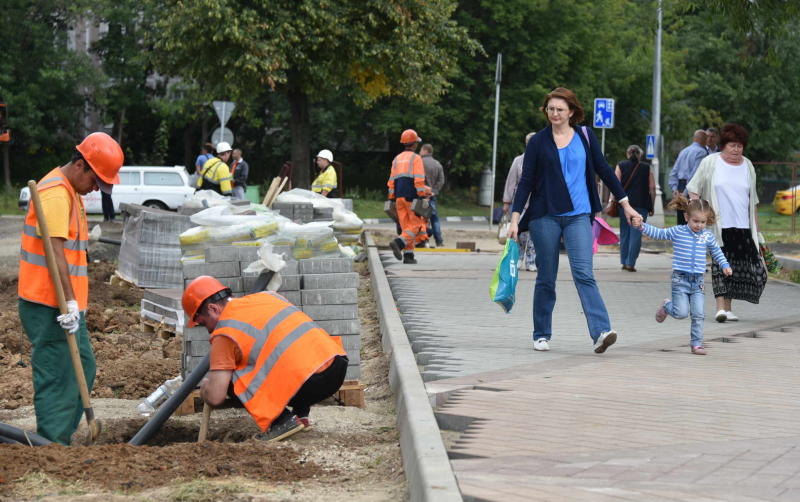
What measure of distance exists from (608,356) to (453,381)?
5.85 ft

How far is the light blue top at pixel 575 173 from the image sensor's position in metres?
9.02

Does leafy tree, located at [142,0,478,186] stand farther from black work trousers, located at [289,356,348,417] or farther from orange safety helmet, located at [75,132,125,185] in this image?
black work trousers, located at [289,356,348,417]

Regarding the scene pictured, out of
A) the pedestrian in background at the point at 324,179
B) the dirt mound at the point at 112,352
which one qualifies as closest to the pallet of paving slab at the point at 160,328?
the dirt mound at the point at 112,352

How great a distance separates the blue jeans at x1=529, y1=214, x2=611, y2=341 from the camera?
29.5 feet

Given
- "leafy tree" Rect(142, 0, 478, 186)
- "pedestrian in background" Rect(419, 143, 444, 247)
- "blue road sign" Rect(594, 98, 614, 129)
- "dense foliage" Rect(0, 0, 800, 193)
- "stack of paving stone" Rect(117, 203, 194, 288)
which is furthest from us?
"dense foliage" Rect(0, 0, 800, 193)

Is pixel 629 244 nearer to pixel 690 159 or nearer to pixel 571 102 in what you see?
pixel 690 159

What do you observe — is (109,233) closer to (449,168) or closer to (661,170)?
(449,168)

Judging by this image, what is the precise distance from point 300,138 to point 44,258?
1099 inches

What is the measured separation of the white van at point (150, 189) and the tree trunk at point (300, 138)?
3679 millimetres

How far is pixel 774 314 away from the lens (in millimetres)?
11922

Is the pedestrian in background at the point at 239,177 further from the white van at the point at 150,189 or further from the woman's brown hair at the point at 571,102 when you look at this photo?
the woman's brown hair at the point at 571,102

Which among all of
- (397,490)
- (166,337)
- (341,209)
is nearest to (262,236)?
(166,337)

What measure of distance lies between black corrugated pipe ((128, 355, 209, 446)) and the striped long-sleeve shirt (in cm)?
360

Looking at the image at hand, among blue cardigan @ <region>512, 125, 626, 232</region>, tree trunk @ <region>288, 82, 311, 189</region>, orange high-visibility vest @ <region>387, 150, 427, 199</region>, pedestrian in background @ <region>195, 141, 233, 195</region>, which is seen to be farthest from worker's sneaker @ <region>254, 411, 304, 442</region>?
tree trunk @ <region>288, 82, 311, 189</region>
